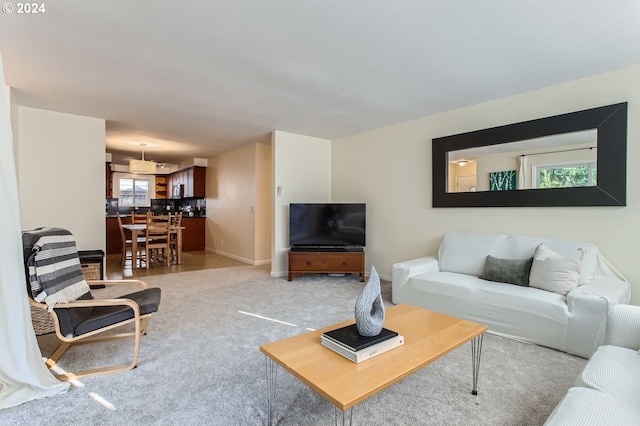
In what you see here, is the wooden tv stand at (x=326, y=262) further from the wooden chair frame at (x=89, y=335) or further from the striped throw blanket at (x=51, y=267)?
the striped throw blanket at (x=51, y=267)

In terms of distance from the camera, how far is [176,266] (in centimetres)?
599

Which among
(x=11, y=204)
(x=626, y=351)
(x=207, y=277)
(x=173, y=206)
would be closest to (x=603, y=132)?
(x=626, y=351)

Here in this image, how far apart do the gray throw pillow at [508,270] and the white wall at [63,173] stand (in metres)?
5.17

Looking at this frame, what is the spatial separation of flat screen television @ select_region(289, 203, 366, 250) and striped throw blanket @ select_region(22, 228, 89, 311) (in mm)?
2998

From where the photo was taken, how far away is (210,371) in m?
2.16

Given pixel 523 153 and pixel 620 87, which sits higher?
pixel 620 87

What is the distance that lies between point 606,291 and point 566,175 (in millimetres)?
1245

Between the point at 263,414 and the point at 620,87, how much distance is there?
13.0ft

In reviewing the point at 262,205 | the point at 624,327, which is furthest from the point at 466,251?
the point at 262,205

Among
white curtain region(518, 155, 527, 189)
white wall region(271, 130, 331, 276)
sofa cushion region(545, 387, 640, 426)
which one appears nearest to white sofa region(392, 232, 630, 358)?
white curtain region(518, 155, 527, 189)

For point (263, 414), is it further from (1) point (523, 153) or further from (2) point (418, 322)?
(1) point (523, 153)

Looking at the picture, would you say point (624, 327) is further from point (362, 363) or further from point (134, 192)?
point (134, 192)

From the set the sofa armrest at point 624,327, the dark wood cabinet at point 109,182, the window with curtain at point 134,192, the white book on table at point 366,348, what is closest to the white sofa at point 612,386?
the sofa armrest at point 624,327

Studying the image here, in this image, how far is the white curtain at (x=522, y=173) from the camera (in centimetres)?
340
